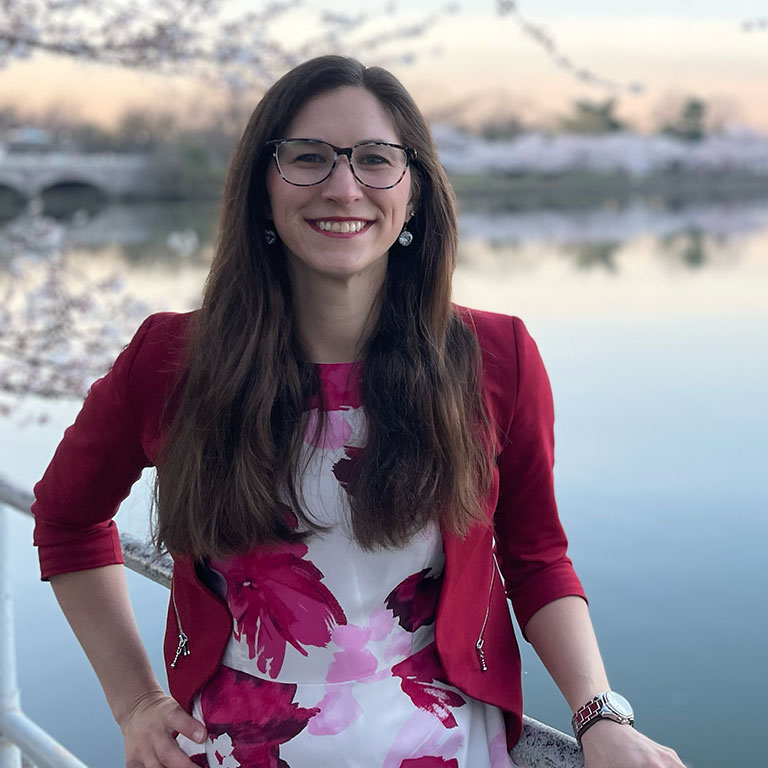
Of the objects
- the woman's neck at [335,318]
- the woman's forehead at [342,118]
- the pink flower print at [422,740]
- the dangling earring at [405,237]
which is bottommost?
the pink flower print at [422,740]

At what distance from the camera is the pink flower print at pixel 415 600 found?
47.8 inches

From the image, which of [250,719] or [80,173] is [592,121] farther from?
[250,719]

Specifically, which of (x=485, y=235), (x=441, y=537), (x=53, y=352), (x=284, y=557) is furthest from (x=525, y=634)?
(x=485, y=235)

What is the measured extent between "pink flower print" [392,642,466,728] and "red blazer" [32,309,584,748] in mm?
38

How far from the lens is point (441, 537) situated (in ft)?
4.09

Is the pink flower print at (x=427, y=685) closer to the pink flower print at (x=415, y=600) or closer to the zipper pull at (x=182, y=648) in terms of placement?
the pink flower print at (x=415, y=600)

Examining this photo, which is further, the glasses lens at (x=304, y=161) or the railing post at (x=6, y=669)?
the railing post at (x=6, y=669)

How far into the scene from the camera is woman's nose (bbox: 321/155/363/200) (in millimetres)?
Result: 1250

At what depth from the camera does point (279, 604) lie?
1210 mm

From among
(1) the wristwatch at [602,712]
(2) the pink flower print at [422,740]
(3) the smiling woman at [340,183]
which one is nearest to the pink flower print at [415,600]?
(2) the pink flower print at [422,740]

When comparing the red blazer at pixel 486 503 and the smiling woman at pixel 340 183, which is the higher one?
the smiling woman at pixel 340 183

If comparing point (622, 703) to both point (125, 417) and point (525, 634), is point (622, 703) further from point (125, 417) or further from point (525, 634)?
point (125, 417)

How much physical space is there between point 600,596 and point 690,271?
1453cm

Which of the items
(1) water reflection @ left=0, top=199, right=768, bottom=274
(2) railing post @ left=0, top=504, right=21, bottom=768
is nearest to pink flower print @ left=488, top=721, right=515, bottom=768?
(2) railing post @ left=0, top=504, right=21, bottom=768
